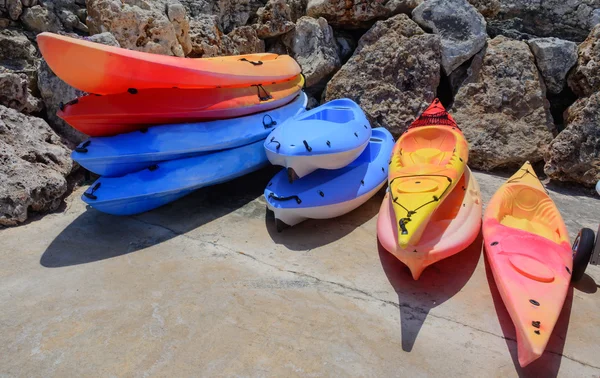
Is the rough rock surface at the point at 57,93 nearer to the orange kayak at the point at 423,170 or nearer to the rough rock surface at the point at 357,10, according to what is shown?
the rough rock surface at the point at 357,10

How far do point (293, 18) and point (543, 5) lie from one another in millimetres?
3119

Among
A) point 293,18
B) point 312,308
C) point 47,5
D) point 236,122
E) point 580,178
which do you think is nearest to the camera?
point 312,308

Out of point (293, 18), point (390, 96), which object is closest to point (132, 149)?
point (390, 96)

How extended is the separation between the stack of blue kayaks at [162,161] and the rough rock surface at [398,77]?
1741 millimetres

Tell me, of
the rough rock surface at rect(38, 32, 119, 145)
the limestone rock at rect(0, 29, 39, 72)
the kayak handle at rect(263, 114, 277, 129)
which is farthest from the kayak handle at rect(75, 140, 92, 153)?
the limestone rock at rect(0, 29, 39, 72)

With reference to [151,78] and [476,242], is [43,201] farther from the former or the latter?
[476,242]

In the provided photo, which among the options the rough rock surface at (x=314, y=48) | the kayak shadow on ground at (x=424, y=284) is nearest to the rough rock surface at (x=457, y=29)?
the rough rock surface at (x=314, y=48)

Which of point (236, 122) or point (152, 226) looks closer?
point (152, 226)

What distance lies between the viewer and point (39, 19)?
4297mm

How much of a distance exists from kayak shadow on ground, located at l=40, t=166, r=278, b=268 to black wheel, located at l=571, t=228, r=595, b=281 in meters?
2.42

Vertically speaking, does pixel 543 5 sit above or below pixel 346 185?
above

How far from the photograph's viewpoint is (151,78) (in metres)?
3.07

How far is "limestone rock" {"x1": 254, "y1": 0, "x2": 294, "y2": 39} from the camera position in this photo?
205 inches

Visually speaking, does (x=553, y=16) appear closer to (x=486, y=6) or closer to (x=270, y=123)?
(x=486, y=6)
